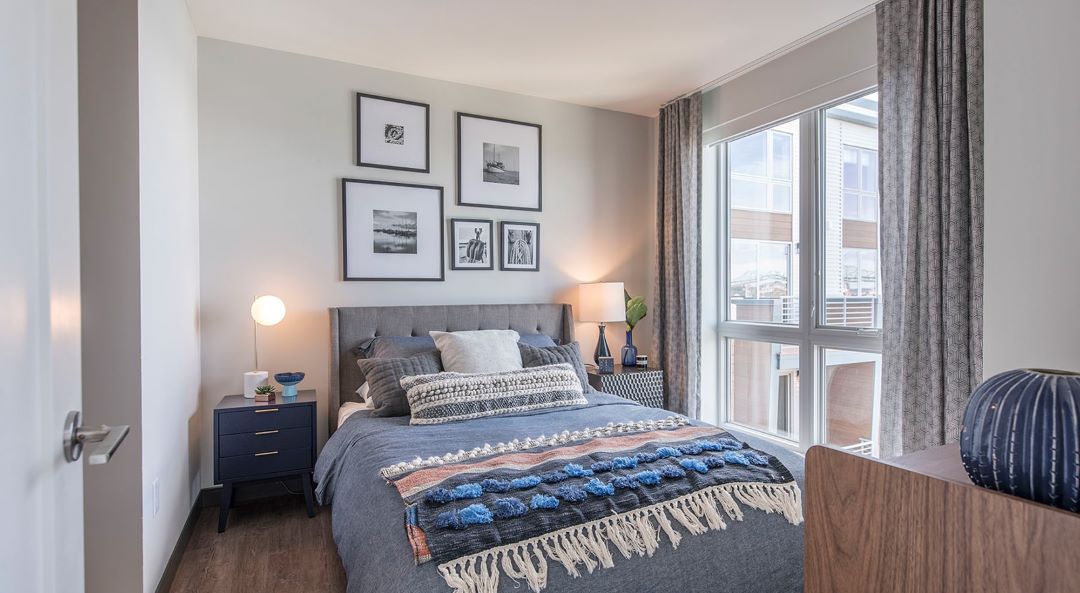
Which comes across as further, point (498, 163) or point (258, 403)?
point (498, 163)

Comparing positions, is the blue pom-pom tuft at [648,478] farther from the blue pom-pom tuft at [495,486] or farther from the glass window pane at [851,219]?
the glass window pane at [851,219]

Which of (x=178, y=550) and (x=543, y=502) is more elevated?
(x=543, y=502)

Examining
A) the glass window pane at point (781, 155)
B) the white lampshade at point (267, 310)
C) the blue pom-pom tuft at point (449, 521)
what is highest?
the glass window pane at point (781, 155)

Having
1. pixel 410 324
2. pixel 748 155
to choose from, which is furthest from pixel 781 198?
pixel 410 324

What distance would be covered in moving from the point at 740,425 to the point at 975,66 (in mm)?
2610

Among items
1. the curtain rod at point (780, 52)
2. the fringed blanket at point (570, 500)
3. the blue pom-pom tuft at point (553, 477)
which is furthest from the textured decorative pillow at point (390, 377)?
the curtain rod at point (780, 52)

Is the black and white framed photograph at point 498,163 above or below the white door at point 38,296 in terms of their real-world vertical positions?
above

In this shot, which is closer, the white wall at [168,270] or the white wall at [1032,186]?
the white wall at [1032,186]

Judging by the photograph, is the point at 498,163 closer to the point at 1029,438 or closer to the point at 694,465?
the point at 694,465

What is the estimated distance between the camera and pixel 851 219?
3.16 meters

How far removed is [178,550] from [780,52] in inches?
168

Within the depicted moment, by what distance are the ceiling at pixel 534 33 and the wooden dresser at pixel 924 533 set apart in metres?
2.66

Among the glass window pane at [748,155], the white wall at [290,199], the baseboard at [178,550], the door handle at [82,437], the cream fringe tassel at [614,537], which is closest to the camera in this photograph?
the door handle at [82,437]

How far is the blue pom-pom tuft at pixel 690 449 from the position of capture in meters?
1.96
